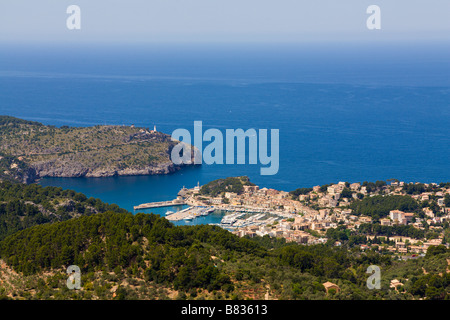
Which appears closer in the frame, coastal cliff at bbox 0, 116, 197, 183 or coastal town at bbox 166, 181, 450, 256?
coastal town at bbox 166, 181, 450, 256

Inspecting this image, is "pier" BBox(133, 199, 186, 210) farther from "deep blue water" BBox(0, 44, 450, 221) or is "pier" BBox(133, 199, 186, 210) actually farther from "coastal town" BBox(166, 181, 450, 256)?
"deep blue water" BBox(0, 44, 450, 221)

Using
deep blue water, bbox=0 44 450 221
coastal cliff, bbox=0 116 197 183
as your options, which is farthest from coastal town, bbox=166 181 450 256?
coastal cliff, bbox=0 116 197 183

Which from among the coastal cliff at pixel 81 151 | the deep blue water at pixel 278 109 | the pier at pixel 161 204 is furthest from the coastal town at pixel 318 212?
the coastal cliff at pixel 81 151

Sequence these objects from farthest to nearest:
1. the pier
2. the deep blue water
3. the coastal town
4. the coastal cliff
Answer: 1. the coastal cliff
2. the deep blue water
3. the pier
4. the coastal town

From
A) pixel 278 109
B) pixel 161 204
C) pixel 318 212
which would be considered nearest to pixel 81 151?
pixel 161 204

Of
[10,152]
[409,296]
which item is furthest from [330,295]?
[10,152]

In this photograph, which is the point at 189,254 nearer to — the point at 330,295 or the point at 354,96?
the point at 330,295
